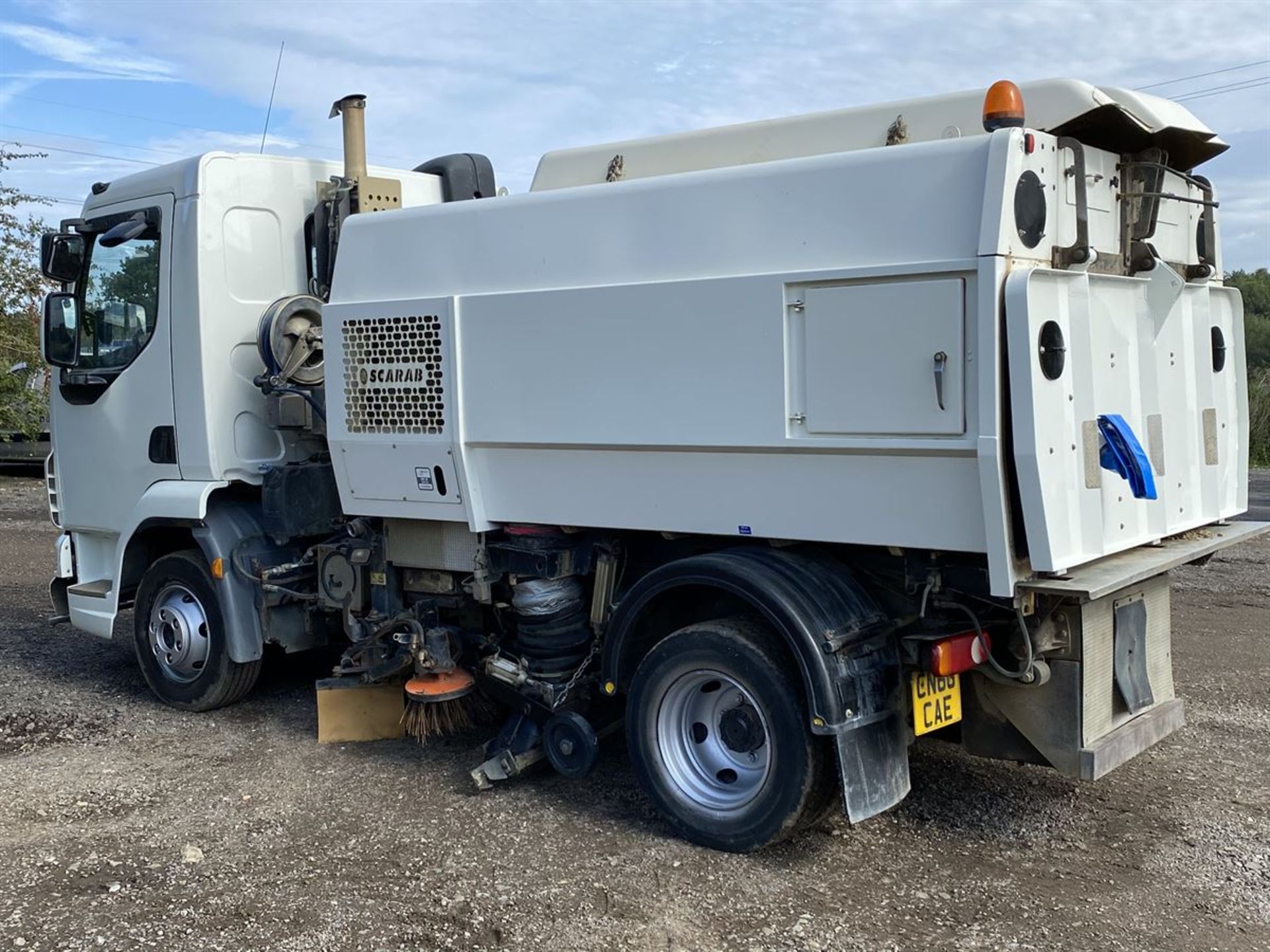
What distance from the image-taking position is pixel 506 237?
4926 millimetres

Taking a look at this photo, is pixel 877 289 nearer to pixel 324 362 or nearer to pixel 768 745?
pixel 768 745

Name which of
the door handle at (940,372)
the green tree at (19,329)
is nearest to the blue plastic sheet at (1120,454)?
the door handle at (940,372)

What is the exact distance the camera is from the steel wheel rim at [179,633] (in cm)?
643

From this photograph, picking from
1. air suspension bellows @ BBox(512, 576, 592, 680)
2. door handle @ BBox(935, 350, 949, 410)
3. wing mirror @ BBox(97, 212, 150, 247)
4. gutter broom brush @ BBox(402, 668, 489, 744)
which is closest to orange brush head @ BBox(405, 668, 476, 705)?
gutter broom brush @ BBox(402, 668, 489, 744)

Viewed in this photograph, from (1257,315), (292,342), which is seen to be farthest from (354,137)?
(1257,315)

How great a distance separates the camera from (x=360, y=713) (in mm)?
5957

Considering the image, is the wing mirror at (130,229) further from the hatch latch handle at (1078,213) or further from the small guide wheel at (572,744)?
the hatch latch handle at (1078,213)

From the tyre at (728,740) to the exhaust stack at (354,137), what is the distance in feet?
10.2

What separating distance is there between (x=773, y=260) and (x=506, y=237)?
4.09 ft

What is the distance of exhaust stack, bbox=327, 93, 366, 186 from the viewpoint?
20.2 feet

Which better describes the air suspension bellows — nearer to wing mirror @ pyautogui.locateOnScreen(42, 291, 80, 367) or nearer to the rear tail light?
the rear tail light

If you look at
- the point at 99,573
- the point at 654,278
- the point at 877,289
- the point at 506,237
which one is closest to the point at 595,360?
the point at 654,278

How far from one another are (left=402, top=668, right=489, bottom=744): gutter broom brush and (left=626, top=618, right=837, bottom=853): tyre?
3.56ft

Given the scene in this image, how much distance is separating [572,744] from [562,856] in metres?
0.56
